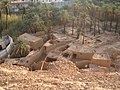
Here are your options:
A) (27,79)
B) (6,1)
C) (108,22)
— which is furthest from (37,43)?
(27,79)

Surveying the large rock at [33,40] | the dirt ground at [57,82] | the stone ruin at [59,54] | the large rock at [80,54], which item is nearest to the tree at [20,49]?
the stone ruin at [59,54]

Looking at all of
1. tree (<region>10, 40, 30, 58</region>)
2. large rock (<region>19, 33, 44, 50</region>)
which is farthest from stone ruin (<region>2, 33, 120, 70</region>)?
tree (<region>10, 40, 30, 58</region>)

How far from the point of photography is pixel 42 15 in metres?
37.3

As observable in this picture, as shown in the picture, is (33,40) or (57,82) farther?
(33,40)

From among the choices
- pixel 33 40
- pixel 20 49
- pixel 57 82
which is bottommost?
pixel 20 49

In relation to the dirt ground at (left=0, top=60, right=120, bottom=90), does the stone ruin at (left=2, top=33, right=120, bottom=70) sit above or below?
below

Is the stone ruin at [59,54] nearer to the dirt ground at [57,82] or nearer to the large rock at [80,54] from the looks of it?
the large rock at [80,54]

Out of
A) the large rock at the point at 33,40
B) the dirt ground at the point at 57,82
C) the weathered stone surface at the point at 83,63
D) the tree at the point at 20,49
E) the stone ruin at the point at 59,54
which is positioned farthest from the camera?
the large rock at the point at 33,40

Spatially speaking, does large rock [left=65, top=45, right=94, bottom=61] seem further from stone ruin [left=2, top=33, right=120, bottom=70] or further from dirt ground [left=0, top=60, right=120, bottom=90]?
dirt ground [left=0, top=60, right=120, bottom=90]

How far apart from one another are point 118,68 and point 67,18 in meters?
14.0

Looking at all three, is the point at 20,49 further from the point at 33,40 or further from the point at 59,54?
the point at 59,54

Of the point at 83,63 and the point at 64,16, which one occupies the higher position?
the point at 64,16

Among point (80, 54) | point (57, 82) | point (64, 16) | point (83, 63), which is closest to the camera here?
point (57, 82)

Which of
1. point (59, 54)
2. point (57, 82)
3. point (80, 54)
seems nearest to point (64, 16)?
point (59, 54)
